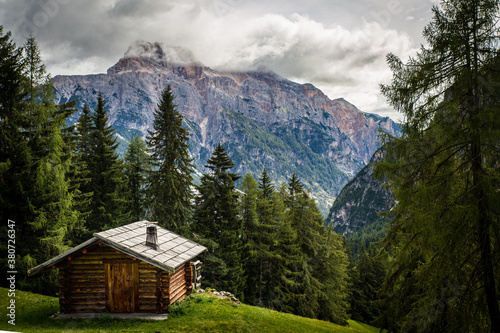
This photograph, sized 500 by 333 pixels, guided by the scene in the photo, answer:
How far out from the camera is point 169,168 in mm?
26031

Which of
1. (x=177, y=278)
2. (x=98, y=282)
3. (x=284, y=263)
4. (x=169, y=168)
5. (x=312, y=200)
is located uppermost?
(x=169, y=168)

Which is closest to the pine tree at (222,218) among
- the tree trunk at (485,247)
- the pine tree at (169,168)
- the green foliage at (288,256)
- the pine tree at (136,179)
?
the green foliage at (288,256)

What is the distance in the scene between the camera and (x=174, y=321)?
14.3 metres

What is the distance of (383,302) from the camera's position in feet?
37.1

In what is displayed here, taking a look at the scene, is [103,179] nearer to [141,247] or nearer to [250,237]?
[141,247]

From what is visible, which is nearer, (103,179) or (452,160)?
(452,160)

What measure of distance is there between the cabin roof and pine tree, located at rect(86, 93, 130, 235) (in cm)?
1106

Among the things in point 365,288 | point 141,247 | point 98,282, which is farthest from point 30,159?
point 365,288

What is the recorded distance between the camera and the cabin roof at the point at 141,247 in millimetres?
14641

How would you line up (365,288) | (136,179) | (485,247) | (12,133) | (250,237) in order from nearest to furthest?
1. (485,247)
2. (12,133)
3. (250,237)
4. (136,179)
5. (365,288)

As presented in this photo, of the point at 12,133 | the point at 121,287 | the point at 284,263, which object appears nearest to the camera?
the point at 121,287

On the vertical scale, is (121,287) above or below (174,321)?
above

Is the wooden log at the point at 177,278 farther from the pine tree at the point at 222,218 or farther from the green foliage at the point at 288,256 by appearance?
the green foliage at the point at 288,256

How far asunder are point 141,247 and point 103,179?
16.0 meters
